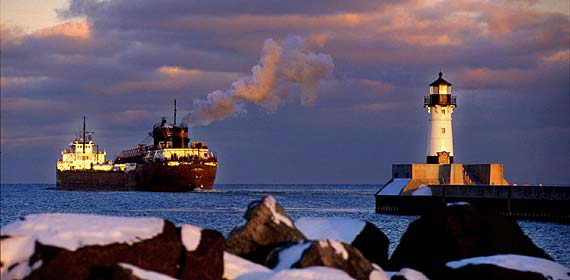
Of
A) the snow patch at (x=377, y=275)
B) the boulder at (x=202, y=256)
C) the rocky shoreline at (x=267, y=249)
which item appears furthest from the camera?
the snow patch at (x=377, y=275)

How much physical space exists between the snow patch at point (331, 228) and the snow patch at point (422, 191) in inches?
1758

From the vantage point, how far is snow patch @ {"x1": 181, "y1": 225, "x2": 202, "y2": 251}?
14.8 m

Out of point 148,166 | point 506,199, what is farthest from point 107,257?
point 148,166

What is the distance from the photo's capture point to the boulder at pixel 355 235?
18672mm

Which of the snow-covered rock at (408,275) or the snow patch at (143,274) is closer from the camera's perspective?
the snow patch at (143,274)

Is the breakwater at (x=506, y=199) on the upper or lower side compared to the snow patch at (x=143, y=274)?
lower

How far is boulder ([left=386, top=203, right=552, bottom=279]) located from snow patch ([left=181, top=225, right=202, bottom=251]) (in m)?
4.55

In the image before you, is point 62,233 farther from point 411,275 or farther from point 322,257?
point 411,275

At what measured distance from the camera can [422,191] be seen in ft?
210

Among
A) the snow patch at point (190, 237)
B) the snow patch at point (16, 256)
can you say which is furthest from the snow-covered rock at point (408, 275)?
the snow patch at point (16, 256)

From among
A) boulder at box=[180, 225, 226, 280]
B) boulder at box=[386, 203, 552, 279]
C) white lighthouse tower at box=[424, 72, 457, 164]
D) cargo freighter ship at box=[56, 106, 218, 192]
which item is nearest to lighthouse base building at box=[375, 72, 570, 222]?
white lighthouse tower at box=[424, 72, 457, 164]

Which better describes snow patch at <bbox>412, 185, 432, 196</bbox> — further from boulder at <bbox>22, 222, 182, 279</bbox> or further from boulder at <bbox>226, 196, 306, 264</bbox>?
boulder at <bbox>22, 222, 182, 279</bbox>

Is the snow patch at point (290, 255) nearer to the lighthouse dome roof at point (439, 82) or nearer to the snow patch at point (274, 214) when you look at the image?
the snow patch at point (274, 214)

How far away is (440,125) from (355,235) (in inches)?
2048
